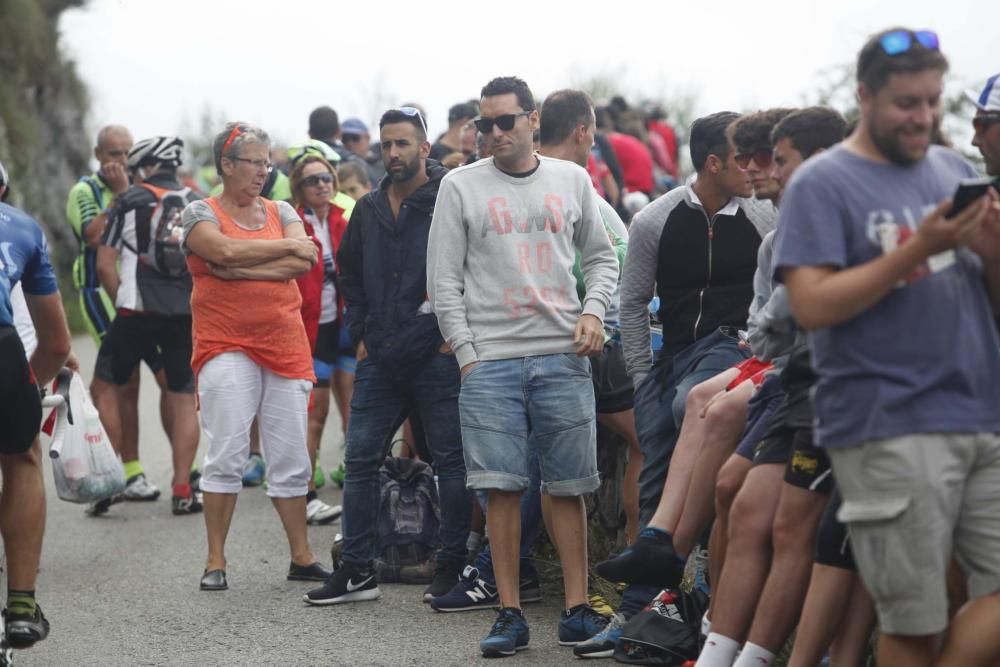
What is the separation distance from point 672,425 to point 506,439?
0.66m

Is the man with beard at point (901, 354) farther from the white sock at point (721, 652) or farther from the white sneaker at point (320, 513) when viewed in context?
the white sneaker at point (320, 513)

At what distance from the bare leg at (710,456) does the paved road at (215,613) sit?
88cm

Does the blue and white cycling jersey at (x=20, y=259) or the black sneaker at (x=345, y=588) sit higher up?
the blue and white cycling jersey at (x=20, y=259)

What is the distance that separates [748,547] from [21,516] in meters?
2.97

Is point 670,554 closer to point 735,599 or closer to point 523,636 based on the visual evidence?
point 735,599

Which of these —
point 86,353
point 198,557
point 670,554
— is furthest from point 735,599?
point 86,353

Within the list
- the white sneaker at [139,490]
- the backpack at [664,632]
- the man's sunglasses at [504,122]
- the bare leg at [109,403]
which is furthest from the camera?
the white sneaker at [139,490]

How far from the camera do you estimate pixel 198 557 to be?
9133 mm

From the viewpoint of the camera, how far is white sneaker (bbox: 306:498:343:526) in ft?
33.3

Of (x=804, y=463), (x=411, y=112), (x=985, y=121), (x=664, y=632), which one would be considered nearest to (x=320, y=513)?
(x=411, y=112)

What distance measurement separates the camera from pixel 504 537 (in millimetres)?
6742

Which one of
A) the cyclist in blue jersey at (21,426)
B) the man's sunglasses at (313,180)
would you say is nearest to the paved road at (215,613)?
the cyclist in blue jersey at (21,426)

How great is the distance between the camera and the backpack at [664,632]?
6.24 m

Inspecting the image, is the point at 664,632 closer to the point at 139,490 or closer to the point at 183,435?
the point at 183,435
